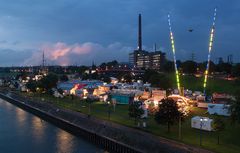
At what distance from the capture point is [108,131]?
44.0 m

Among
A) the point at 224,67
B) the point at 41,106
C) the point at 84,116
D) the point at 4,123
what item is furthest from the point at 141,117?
the point at 224,67

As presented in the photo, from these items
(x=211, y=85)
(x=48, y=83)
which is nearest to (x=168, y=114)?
(x=211, y=85)

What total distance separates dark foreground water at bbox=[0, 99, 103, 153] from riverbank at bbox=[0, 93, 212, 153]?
142cm

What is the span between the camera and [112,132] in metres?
43.0

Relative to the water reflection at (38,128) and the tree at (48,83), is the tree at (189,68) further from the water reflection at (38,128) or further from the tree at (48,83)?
the water reflection at (38,128)

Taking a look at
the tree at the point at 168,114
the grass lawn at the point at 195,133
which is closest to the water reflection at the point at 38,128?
the grass lawn at the point at 195,133

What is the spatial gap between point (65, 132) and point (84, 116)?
3.40 m

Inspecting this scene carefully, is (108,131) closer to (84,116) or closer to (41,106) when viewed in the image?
(84,116)

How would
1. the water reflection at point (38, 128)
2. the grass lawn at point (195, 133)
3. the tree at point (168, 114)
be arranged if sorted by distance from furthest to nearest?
the water reflection at point (38, 128) < the tree at point (168, 114) < the grass lawn at point (195, 133)

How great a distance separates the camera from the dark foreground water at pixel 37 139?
42844 millimetres

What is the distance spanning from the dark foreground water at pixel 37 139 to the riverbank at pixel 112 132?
4.65 feet

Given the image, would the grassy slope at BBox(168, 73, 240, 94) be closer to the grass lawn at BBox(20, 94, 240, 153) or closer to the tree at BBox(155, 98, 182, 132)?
the grass lawn at BBox(20, 94, 240, 153)

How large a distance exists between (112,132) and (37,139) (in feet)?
35.9

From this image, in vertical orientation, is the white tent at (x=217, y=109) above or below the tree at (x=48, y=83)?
below
